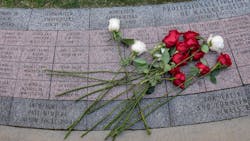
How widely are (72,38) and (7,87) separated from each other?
37.8 inches

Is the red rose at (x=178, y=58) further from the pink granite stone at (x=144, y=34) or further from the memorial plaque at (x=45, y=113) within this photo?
the memorial plaque at (x=45, y=113)

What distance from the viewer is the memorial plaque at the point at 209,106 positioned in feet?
12.2

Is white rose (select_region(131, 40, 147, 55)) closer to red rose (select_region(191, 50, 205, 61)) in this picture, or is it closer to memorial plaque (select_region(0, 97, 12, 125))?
red rose (select_region(191, 50, 205, 61))

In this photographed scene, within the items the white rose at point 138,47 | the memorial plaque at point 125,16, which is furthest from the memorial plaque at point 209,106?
the memorial plaque at point 125,16

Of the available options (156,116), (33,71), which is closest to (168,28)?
(156,116)

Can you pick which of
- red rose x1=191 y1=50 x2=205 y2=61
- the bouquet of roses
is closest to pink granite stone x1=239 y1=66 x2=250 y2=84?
the bouquet of roses

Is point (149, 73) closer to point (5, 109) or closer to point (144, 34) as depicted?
point (144, 34)

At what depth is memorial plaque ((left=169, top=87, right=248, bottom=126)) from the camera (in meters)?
3.71

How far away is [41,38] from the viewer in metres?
4.20

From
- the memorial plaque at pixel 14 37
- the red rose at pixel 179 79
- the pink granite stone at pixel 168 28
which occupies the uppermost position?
the memorial plaque at pixel 14 37

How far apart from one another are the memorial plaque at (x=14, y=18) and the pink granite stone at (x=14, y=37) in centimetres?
8

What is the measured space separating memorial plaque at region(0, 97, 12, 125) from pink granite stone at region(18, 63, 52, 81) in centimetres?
30

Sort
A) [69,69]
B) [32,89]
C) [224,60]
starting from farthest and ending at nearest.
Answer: [69,69]
[32,89]
[224,60]

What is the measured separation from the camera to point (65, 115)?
3732 millimetres
